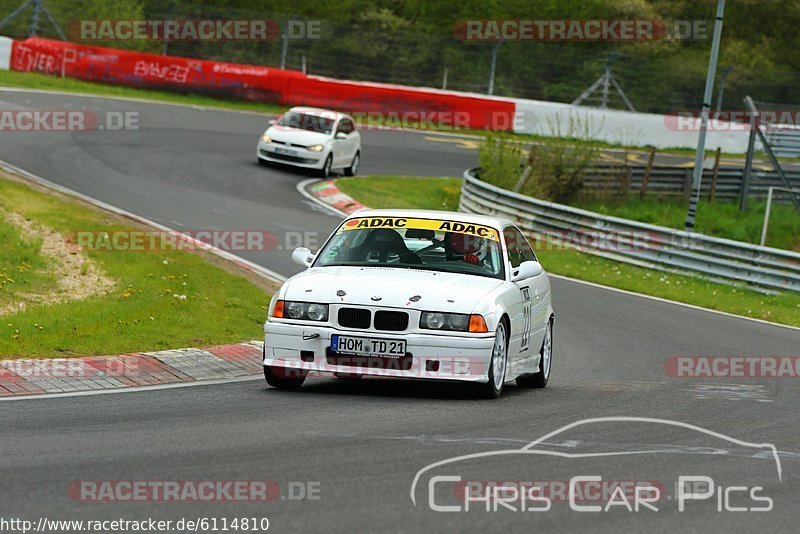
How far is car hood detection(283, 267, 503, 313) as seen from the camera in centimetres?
1008

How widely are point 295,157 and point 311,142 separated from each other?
54 cm

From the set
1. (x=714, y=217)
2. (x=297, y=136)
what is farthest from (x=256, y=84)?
(x=714, y=217)

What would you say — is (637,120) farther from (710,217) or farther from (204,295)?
(204,295)

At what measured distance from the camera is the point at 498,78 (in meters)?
44.3

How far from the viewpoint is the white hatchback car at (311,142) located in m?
30.4

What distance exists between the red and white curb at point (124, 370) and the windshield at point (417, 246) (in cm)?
139

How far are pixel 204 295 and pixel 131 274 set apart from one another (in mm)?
1036

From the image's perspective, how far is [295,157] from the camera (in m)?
30.3

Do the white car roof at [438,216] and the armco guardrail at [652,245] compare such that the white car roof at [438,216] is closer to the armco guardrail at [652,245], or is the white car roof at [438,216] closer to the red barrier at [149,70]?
the armco guardrail at [652,245]

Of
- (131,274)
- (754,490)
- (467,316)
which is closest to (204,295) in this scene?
(131,274)

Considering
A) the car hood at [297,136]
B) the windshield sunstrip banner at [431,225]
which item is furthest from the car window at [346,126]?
the windshield sunstrip banner at [431,225]

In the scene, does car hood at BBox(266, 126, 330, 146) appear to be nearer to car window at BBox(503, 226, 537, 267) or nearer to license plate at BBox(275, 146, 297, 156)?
license plate at BBox(275, 146, 297, 156)

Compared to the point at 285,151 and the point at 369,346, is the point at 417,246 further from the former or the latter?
the point at 285,151

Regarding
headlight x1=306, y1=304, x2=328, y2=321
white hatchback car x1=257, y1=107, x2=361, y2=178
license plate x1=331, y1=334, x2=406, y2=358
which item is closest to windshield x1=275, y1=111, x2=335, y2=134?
white hatchback car x1=257, y1=107, x2=361, y2=178
